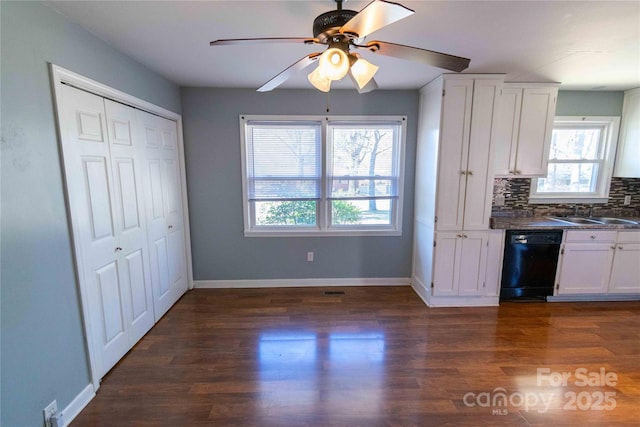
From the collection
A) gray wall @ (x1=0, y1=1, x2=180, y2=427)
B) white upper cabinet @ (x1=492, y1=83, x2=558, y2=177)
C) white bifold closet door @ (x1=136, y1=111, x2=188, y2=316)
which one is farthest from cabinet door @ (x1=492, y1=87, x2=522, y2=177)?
gray wall @ (x1=0, y1=1, x2=180, y2=427)

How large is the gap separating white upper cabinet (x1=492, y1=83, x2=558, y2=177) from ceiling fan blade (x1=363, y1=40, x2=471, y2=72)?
1.92 m

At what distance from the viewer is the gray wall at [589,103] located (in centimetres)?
345

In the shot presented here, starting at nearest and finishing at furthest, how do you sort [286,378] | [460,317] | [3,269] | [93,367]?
1. [3,269]
2. [93,367]
3. [286,378]
4. [460,317]

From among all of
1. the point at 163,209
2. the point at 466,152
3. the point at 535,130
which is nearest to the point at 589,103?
the point at 535,130

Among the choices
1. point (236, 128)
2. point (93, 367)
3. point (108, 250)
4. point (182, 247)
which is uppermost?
point (236, 128)

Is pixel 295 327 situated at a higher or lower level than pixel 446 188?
lower

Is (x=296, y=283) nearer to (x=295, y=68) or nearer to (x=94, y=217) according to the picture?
(x=94, y=217)

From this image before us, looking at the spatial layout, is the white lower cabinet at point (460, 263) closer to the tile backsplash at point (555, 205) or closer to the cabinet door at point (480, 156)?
the cabinet door at point (480, 156)

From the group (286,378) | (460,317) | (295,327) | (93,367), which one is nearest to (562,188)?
(460,317)

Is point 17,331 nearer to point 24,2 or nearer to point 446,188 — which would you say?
point 24,2

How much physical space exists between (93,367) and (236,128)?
255cm

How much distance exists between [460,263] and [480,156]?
1144 mm

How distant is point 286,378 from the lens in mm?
2066

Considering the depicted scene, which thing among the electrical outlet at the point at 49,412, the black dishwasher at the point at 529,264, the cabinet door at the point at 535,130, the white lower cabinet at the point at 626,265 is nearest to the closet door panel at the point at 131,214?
the electrical outlet at the point at 49,412
